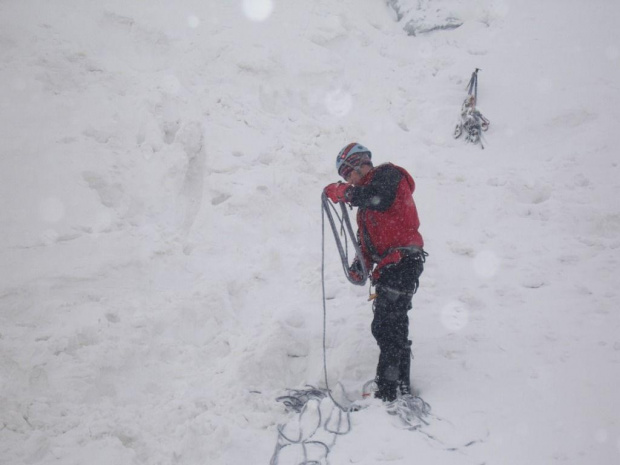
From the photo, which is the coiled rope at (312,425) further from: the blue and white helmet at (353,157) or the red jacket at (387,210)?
the blue and white helmet at (353,157)

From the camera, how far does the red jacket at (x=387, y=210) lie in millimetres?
3748

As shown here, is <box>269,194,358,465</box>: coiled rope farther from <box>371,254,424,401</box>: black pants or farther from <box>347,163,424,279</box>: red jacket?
<box>347,163,424,279</box>: red jacket

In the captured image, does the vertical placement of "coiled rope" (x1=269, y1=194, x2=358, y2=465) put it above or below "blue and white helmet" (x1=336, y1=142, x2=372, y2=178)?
below

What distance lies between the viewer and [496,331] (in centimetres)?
470

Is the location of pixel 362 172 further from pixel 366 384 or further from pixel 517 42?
pixel 517 42

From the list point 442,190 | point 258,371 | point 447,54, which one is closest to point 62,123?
point 258,371

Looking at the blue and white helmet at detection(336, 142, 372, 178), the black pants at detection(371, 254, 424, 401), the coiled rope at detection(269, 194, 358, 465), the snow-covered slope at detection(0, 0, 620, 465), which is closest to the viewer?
the coiled rope at detection(269, 194, 358, 465)

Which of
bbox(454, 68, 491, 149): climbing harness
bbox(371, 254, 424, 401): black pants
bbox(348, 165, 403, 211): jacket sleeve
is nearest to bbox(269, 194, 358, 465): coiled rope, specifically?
bbox(371, 254, 424, 401): black pants

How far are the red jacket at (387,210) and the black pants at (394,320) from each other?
0.44ft

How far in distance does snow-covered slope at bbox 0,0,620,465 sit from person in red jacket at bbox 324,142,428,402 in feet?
1.56

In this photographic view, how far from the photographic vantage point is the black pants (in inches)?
151

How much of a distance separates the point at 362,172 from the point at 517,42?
416 inches

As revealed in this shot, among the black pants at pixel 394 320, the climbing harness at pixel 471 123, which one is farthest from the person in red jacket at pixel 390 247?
the climbing harness at pixel 471 123

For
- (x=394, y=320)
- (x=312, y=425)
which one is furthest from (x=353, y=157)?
(x=312, y=425)
